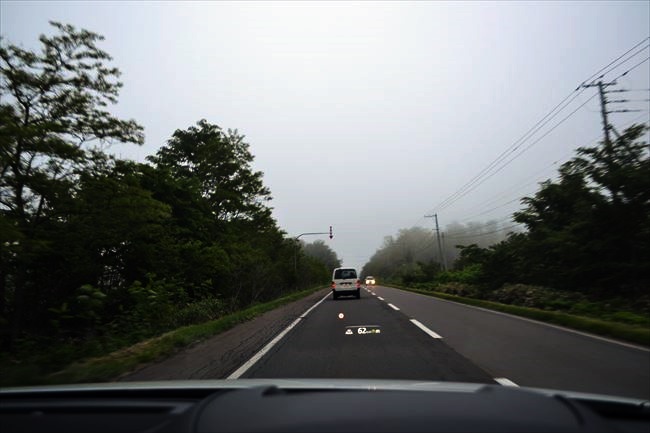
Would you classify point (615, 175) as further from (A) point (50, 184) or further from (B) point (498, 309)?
(A) point (50, 184)

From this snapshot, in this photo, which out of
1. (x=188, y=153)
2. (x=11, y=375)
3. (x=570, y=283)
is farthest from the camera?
(x=188, y=153)

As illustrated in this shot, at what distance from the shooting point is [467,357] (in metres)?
8.62

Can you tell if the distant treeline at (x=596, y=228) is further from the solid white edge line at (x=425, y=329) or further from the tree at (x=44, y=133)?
the tree at (x=44, y=133)

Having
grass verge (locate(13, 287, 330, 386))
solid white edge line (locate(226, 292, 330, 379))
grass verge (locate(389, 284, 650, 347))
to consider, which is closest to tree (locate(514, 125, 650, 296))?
grass verge (locate(389, 284, 650, 347))

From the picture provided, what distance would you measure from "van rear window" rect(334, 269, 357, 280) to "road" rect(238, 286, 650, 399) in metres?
18.5

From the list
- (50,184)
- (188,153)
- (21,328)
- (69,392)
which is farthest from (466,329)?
(188,153)

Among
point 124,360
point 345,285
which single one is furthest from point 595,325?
point 345,285

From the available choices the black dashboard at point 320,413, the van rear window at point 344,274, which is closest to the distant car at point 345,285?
the van rear window at point 344,274

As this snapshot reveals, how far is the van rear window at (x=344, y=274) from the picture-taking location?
32.2m

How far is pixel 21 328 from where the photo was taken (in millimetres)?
15258

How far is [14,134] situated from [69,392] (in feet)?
38.1

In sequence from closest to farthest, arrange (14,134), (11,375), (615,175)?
(11,375), (14,134), (615,175)

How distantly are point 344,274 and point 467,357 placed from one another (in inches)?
940

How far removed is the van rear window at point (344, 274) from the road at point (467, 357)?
1852 centimetres
